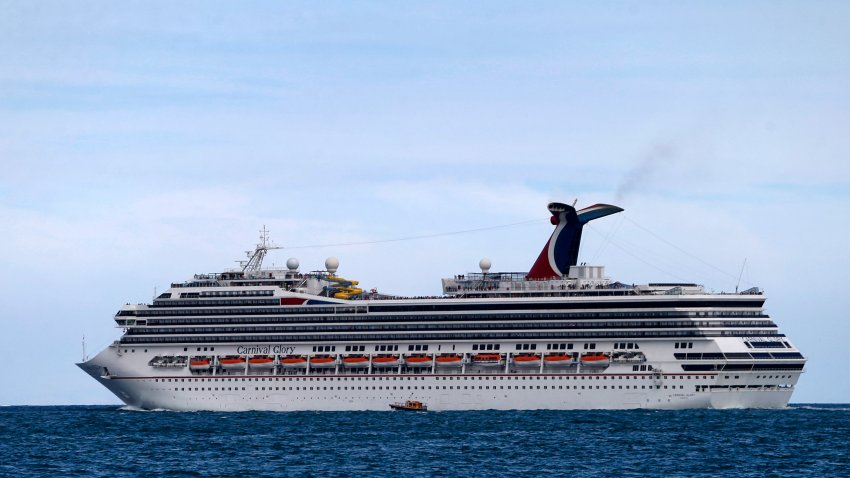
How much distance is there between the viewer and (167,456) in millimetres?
79688

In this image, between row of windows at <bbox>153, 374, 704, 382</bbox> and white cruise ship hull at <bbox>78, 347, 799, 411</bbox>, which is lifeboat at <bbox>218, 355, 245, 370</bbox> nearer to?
→ white cruise ship hull at <bbox>78, 347, 799, 411</bbox>

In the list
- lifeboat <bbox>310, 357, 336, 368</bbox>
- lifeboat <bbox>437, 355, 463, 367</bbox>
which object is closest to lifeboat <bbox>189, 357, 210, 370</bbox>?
lifeboat <bbox>310, 357, 336, 368</bbox>

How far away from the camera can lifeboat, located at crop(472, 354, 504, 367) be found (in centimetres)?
11181

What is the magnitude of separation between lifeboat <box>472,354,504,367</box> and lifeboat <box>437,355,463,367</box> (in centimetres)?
134

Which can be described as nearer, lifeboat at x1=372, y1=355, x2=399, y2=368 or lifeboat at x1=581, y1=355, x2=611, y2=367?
lifeboat at x1=581, y1=355, x2=611, y2=367

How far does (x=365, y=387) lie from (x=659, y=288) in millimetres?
26142

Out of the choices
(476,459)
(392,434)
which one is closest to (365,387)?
(392,434)

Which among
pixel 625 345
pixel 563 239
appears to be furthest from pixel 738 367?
pixel 563 239

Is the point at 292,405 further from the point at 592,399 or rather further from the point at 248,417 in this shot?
the point at 592,399

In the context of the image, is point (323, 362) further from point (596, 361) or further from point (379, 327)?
point (596, 361)

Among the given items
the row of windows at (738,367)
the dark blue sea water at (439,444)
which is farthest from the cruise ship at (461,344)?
the dark blue sea water at (439,444)

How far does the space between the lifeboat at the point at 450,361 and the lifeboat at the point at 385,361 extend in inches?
149

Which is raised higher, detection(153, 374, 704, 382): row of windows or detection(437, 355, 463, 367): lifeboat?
detection(437, 355, 463, 367): lifeboat

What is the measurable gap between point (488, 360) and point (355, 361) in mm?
11752
